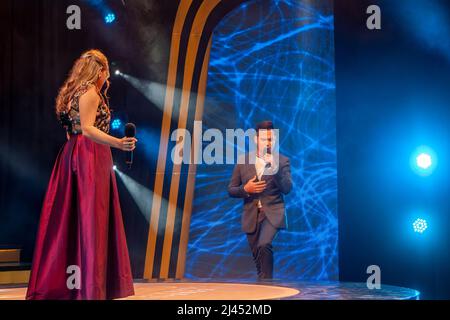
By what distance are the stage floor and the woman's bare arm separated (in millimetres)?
872

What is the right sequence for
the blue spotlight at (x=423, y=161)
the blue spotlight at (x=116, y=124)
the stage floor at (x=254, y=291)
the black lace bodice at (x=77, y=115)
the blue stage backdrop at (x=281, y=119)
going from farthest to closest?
the blue spotlight at (x=116, y=124)
the blue stage backdrop at (x=281, y=119)
the blue spotlight at (x=423, y=161)
the stage floor at (x=254, y=291)
the black lace bodice at (x=77, y=115)

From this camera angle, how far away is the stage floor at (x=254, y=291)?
3615 millimetres

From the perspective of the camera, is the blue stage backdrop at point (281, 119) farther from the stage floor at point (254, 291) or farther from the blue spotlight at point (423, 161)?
the stage floor at point (254, 291)

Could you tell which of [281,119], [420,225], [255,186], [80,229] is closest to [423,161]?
[420,225]

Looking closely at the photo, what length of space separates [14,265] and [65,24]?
2.58 meters

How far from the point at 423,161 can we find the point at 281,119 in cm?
168

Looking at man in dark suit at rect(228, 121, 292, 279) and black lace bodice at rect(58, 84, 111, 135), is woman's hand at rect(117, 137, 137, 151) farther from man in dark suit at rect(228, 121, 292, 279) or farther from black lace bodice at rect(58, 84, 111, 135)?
man in dark suit at rect(228, 121, 292, 279)

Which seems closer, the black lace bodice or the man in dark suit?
the black lace bodice

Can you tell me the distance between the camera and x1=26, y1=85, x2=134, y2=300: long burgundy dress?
11.0 feet

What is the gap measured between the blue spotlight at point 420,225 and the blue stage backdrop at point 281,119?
1.17 meters

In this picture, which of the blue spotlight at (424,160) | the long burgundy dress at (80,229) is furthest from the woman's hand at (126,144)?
the blue spotlight at (424,160)

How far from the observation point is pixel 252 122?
6504 mm

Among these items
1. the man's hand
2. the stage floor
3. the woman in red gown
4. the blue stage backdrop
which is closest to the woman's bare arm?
the woman in red gown
